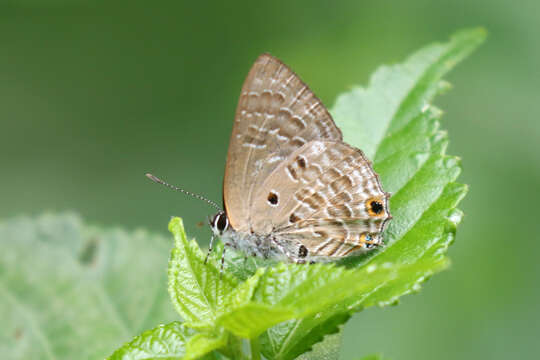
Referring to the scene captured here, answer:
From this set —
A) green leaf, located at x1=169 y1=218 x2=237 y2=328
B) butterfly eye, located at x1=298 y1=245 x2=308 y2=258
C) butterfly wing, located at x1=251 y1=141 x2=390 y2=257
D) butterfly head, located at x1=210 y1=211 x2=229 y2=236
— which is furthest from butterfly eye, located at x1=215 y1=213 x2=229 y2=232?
green leaf, located at x1=169 y1=218 x2=237 y2=328

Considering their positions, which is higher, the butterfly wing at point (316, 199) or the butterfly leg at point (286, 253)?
the butterfly wing at point (316, 199)

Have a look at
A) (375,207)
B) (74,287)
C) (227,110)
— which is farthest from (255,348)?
(227,110)

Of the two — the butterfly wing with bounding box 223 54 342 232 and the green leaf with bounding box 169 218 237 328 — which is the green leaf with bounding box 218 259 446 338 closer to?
the green leaf with bounding box 169 218 237 328

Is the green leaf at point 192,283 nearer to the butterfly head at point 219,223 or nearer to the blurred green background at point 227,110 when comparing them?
the butterfly head at point 219,223

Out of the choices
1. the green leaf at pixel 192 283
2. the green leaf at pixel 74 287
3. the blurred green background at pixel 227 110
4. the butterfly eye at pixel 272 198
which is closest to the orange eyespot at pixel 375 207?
A: the butterfly eye at pixel 272 198

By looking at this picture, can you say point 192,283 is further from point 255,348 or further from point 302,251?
point 302,251

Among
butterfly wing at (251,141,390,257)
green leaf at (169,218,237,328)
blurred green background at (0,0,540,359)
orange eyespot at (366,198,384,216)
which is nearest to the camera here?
green leaf at (169,218,237,328)

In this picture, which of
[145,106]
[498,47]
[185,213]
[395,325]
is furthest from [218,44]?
[395,325]
